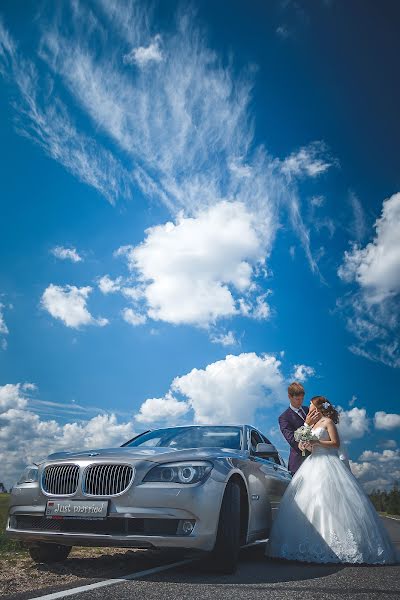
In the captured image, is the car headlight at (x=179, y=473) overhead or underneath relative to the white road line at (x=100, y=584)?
overhead

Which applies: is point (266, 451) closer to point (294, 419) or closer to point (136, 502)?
point (136, 502)

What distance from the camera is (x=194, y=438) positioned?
6.02m

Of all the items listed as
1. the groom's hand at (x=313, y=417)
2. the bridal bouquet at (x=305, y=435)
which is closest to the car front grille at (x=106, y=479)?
the bridal bouquet at (x=305, y=435)

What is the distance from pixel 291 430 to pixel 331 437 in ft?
3.09

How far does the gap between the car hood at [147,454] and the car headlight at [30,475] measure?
0.17 metres

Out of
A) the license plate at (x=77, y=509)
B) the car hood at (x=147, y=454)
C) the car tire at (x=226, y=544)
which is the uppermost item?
the car hood at (x=147, y=454)

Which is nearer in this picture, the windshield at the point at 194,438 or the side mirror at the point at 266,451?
the side mirror at the point at 266,451

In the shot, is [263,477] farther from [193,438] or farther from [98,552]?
[98,552]

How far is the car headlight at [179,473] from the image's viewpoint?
447 centimetres

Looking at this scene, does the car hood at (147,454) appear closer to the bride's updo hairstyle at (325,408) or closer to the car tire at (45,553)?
the car tire at (45,553)

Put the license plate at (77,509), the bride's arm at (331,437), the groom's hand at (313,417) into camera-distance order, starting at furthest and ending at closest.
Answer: the groom's hand at (313,417), the bride's arm at (331,437), the license plate at (77,509)

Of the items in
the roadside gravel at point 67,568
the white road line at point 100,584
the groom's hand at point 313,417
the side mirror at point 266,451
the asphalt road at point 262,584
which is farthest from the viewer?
the groom's hand at point 313,417

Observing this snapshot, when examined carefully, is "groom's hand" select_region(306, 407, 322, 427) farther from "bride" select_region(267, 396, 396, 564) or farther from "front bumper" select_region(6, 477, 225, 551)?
"front bumper" select_region(6, 477, 225, 551)

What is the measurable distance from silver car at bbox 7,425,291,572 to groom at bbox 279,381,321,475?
2309mm
